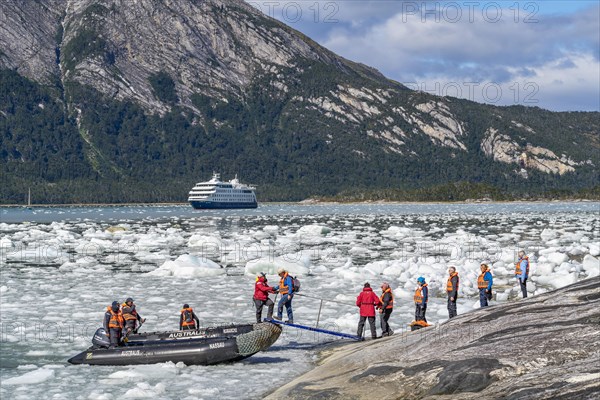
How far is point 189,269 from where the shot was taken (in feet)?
112

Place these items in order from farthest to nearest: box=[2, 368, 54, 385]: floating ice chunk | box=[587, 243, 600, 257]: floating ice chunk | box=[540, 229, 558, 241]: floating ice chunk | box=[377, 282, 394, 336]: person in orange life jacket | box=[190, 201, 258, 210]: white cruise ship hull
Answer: box=[190, 201, 258, 210]: white cruise ship hull
box=[540, 229, 558, 241]: floating ice chunk
box=[587, 243, 600, 257]: floating ice chunk
box=[377, 282, 394, 336]: person in orange life jacket
box=[2, 368, 54, 385]: floating ice chunk

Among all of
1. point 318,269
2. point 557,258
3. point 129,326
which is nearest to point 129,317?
point 129,326

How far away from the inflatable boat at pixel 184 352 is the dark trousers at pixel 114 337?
276 millimetres

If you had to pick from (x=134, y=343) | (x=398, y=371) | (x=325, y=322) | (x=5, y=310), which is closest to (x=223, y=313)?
(x=325, y=322)

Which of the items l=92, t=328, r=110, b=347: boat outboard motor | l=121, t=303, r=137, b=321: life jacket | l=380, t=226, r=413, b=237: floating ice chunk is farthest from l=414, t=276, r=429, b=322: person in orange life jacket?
l=380, t=226, r=413, b=237: floating ice chunk

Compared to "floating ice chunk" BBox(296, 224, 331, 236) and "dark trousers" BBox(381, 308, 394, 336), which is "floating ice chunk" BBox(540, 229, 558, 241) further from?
"dark trousers" BBox(381, 308, 394, 336)

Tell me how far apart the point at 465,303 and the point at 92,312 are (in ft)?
43.1

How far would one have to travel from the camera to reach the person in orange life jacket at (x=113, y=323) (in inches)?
728

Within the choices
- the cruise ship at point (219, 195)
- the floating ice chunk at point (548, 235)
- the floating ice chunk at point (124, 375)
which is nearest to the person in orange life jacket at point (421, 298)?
the floating ice chunk at point (124, 375)

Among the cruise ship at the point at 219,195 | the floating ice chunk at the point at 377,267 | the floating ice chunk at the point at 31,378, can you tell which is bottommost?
the floating ice chunk at the point at 31,378

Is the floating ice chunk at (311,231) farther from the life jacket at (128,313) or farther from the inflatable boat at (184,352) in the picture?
the inflatable boat at (184,352)

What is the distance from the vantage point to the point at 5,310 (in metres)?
25.0

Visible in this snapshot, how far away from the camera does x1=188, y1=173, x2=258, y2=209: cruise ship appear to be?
554ft

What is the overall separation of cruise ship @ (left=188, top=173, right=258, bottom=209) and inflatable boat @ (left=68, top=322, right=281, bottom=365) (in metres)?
151
